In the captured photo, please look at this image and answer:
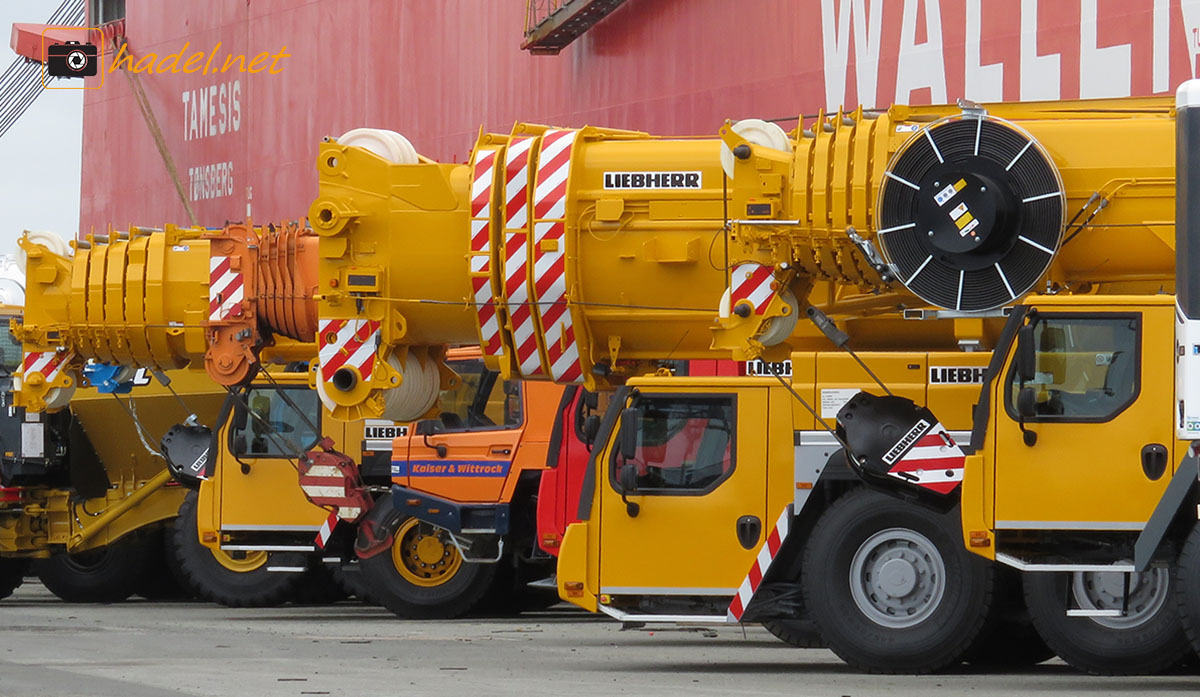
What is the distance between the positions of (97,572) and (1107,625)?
37.0 feet

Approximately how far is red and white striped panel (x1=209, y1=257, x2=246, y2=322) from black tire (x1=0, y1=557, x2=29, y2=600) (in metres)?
4.91

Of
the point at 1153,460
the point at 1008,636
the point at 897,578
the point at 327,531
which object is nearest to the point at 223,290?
the point at 327,531

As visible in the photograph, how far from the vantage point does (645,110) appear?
28.1 metres

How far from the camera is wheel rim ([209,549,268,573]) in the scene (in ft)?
58.5

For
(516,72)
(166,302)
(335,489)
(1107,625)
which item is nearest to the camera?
(1107,625)

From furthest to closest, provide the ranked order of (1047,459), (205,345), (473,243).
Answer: (205,345)
(473,243)
(1047,459)

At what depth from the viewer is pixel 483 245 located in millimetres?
12164

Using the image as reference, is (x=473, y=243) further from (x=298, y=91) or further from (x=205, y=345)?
(x=298, y=91)

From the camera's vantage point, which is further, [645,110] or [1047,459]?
[645,110]

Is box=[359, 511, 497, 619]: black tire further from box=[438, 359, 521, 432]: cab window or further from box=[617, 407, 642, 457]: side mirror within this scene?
box=[617, 407, 642, 457]: side mirror

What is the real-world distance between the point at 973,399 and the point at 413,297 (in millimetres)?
3287

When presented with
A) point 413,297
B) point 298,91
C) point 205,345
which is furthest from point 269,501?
point 298,91

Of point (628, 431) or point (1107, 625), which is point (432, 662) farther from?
point (1107, 625)

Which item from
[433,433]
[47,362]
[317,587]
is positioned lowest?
[317,587]
